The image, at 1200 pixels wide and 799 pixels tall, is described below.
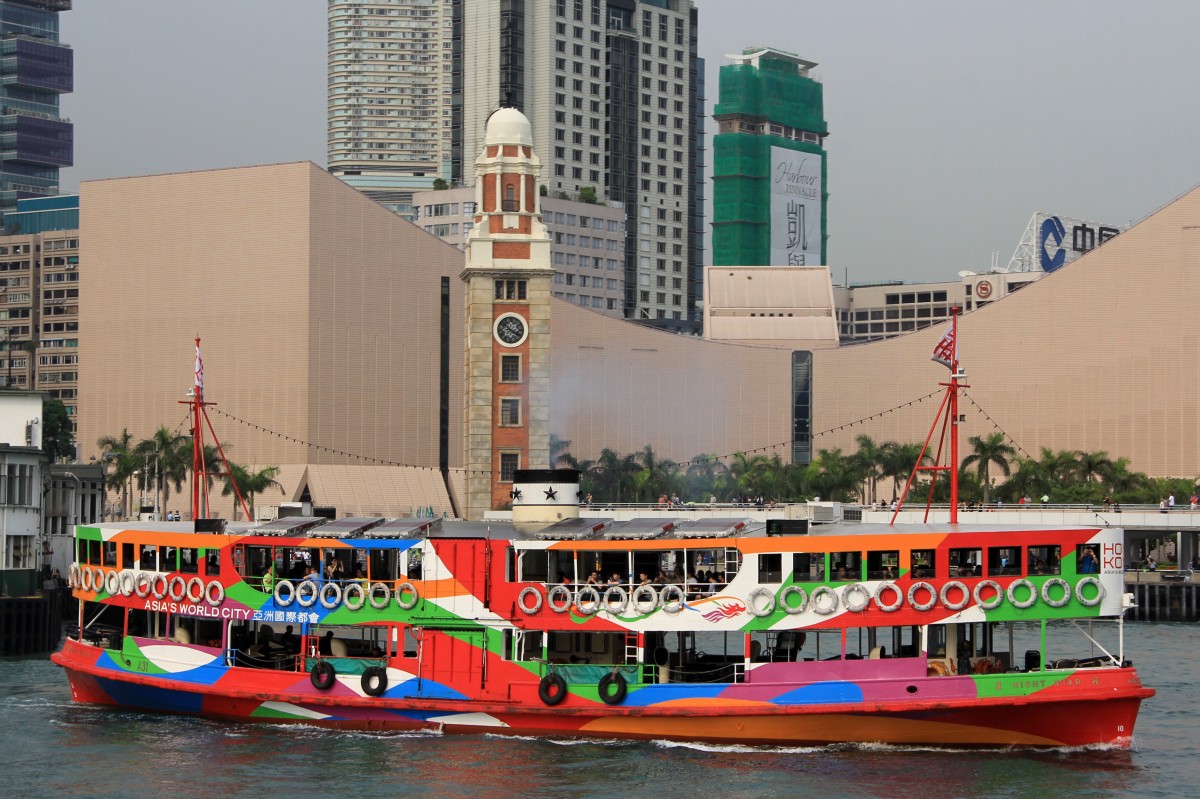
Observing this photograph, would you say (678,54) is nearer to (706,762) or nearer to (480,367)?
(480,367)

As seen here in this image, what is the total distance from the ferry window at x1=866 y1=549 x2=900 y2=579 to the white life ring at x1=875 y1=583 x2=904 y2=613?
10.7 inches

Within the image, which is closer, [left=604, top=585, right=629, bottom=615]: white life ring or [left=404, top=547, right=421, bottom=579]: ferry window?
[left=604, top=585, right=629, bottom=615]: white life ring

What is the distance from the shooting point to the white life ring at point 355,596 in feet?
127

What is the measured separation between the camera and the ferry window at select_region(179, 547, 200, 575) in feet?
134

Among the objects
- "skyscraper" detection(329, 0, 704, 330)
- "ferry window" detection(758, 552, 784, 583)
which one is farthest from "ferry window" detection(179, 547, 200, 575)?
"skyscraper" detection(329, 0, 704, 330)

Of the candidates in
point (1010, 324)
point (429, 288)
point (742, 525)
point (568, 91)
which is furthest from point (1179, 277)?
point (742, 525)

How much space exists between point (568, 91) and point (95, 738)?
129263 millimetres

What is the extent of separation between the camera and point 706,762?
35594 millimetres

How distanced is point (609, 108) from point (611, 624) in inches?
5335

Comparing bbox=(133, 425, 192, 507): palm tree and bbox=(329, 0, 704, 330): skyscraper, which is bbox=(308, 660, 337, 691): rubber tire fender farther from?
bbox=(329, 0, 704, 330): skyscraper

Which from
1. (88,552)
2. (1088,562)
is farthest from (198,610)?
(1088,562)

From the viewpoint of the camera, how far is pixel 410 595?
38500mm

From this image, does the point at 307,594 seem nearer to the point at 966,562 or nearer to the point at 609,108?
the point at 966,562

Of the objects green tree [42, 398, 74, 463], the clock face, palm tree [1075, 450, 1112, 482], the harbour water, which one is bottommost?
the harbour water
